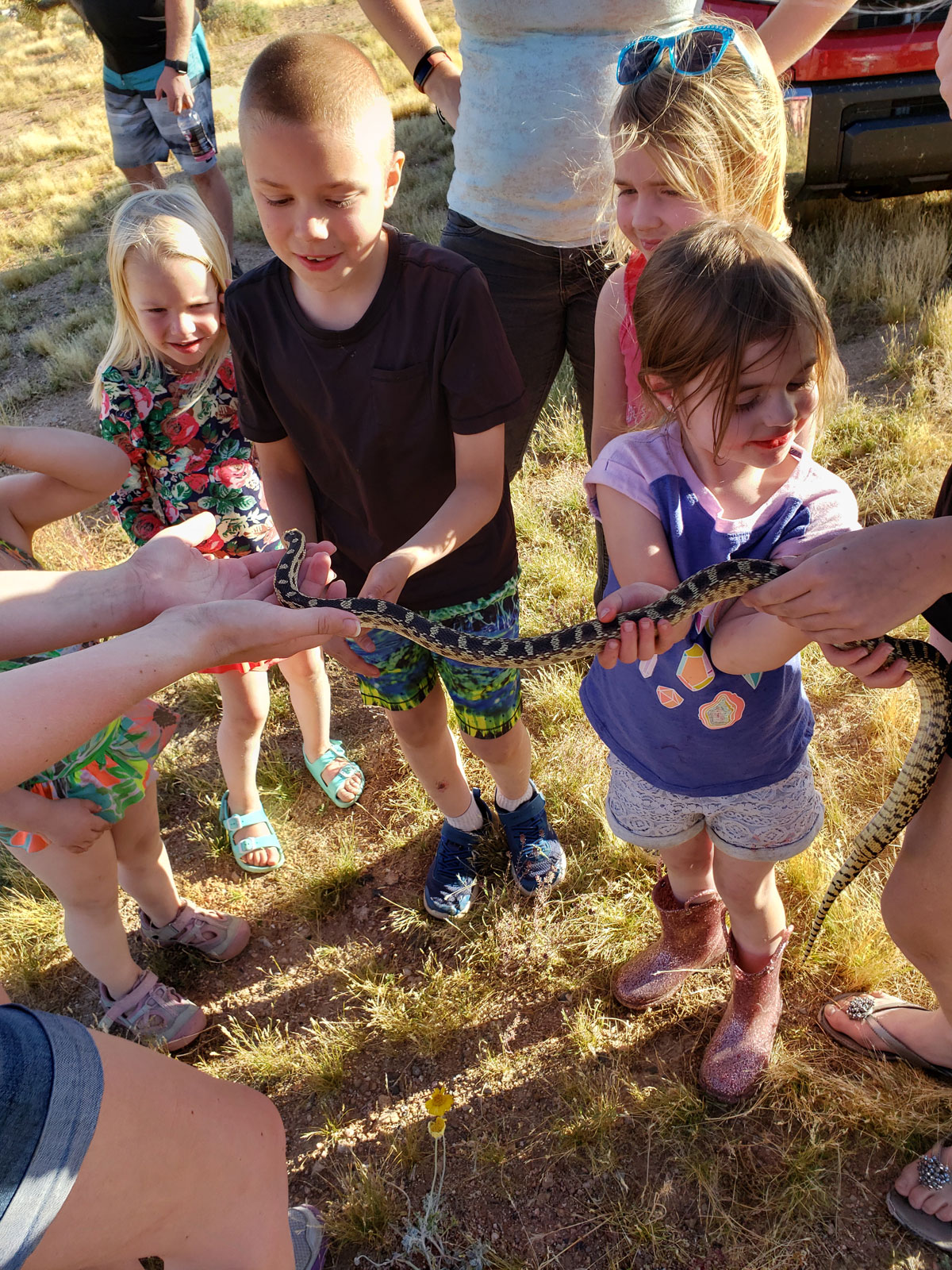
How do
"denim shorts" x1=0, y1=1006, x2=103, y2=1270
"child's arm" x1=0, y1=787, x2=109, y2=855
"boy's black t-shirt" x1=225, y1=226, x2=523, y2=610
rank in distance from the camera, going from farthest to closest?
1. "boy's black t-shirt" x1=225, y1=226, x2=523, y2=610
2. "child's arm" x1=0, y1=787, x2=109, y2=855
3. "denim shorts" x1=0, y1=1006, x2=103, y2=1270

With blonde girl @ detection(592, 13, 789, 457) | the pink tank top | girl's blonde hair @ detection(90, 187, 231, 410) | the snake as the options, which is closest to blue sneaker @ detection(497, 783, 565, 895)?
the snake

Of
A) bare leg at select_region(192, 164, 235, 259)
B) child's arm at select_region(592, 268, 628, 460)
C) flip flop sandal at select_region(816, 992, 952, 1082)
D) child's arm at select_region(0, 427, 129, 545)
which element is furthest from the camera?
bare leg at select_region(192, 164, 235, 259)

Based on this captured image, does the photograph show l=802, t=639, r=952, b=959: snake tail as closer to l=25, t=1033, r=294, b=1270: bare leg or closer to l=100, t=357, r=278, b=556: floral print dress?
l=25, t=1033, r=294, b=1270: bare leg

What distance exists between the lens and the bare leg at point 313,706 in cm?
493

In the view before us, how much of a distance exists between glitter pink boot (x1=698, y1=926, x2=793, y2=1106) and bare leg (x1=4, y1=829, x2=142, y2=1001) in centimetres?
274

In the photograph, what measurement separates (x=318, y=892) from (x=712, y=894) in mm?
2167

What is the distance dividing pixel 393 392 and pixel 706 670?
1671 millimetres

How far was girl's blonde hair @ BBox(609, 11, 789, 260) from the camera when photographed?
3.13m

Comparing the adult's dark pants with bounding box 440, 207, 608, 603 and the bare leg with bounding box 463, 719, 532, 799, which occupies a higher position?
the adult's dark pants with bounding box 440, 207, 608, 603

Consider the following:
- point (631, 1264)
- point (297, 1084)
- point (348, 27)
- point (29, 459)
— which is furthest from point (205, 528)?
point (348, 27)

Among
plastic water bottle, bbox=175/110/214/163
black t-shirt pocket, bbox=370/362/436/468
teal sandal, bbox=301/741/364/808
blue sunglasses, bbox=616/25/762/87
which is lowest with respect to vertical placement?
teal sandal, bbox=301/741/364/808

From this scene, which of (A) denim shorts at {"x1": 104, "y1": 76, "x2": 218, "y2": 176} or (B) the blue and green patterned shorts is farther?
(A) denim shorts at {"x1": 104, "y1": 76, "x2": 218, "y2": 176}

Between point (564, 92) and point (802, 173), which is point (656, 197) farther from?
point (802, 173)

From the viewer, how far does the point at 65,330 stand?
508 inches
